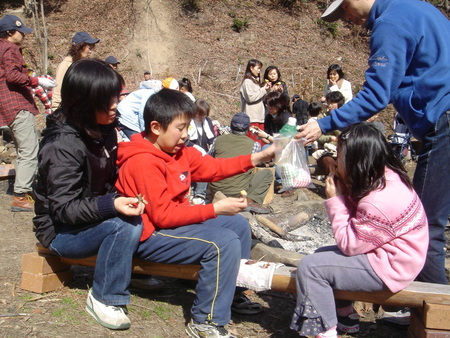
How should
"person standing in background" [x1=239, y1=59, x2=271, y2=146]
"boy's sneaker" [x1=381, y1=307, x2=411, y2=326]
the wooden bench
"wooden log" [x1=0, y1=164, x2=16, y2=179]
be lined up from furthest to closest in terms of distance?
"person standing in background" [x1=239, y1=59, x2=271, y2=146] → "wooden log" [x1=0, y1=164, x2=16, y2=179] → "boy's sneaker" [x1=381, y1=307, x2=411, y2=326] → the wooden bench

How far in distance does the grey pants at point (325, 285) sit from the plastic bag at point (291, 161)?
1.03m

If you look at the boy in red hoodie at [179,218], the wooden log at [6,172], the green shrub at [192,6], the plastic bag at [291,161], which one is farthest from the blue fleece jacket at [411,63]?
the green shrub at [192,6]

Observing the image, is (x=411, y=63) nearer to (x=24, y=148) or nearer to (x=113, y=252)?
(x=113, y=252)

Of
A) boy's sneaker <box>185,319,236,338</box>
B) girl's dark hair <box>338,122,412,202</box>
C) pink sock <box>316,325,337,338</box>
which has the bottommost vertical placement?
boy's sneaker <box>185,319,236,338</box>

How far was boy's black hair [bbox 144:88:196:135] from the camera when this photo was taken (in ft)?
9.90

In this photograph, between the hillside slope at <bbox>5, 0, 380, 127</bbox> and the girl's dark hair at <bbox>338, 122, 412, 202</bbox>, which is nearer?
the girl's dark hair at <bbox>338, 122, 412, 202</bbox>

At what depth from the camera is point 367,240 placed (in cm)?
257

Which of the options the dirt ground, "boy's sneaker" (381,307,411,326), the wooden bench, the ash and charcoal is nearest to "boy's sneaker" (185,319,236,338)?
the dirt ground

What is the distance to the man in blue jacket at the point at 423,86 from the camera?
9.13 feet

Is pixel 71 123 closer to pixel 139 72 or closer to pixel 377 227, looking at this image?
pixel 377 227

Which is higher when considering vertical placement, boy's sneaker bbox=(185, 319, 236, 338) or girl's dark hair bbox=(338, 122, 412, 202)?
girl's dark hair bbox=(338, 122, 412, 202)

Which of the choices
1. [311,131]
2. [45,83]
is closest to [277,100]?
[45,83]

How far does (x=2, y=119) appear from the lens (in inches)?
218

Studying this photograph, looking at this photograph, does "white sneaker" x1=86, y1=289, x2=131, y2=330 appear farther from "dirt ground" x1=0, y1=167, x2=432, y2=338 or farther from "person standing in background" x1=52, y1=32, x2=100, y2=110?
"person standing in background" x1=52, y1=32, x2=100, y2=110
